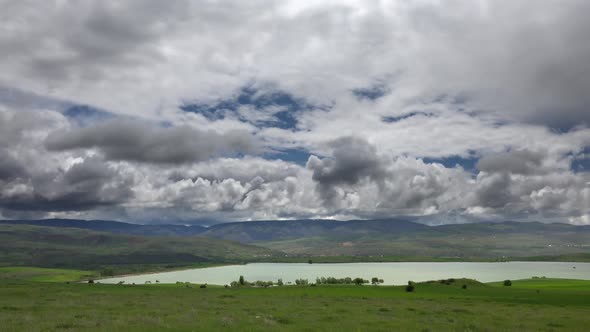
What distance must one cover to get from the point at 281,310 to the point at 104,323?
1902 centimetres

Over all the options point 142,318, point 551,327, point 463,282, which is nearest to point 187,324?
point 142,318

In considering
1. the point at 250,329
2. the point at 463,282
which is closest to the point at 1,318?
the point at 250,329

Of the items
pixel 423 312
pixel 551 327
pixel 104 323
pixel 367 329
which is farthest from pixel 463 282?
pixel 104 323

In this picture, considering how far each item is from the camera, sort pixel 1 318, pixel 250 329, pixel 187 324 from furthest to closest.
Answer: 1. pixel 1 318
2. pixel 187 324
3. pixel 250 329

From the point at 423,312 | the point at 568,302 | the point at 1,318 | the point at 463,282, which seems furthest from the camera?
the point at 463,282

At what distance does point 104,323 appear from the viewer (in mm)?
30609

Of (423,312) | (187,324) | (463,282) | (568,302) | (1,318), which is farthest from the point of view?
(463,282)

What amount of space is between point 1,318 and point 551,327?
43.9 metres

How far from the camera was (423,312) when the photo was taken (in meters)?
43.7

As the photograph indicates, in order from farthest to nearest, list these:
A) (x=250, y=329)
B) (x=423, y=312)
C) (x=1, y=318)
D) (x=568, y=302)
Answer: (x=568, y=302), (x=423, y=312), (x=1, y=318), (x=250, y=329)

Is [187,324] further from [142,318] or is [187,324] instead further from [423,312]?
[423,312]

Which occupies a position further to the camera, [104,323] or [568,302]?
[568,302]

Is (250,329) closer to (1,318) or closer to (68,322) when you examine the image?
(68,322)

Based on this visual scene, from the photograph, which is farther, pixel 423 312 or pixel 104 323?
pixel 423 312
